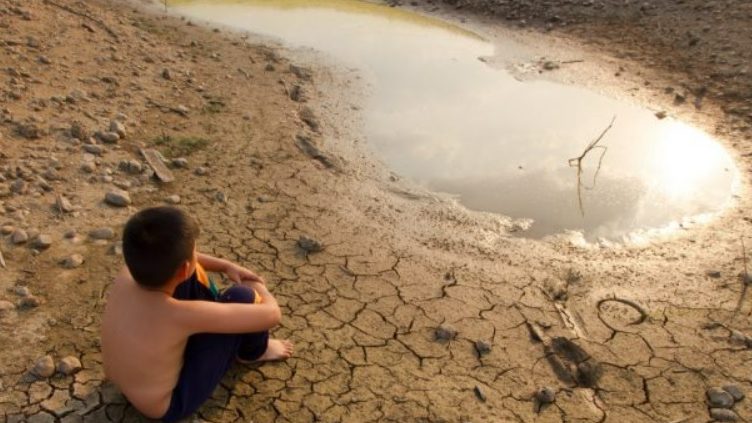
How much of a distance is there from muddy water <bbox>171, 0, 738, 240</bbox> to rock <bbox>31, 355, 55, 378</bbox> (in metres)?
2.83

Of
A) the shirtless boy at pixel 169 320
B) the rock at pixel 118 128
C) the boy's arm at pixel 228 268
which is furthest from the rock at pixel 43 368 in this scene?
the rock at pixel 118 128

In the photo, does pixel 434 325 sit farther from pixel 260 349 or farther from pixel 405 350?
pixel 260 349

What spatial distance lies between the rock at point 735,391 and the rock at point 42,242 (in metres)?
3.41

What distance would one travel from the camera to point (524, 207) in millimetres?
4605

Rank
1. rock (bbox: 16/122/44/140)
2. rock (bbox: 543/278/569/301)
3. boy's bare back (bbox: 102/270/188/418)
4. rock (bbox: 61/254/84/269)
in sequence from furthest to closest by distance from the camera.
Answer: rock (bbox: 16/122/44/140), rock (bbox: 543/278/569/301), rock (bbox: 61/254/84/269), boy's bare back (bbox: 102/270/188/418)

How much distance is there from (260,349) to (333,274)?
2.90ft

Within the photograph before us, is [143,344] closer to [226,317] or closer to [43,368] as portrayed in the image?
[226,317]

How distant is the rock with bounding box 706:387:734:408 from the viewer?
287cm

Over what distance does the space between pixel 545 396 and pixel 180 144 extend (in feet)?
10.7

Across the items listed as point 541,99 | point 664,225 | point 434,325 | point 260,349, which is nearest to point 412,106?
point 541,99

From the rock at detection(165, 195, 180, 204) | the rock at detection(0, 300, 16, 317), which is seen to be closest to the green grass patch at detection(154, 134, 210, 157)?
the rock at detection(165, 195, 180, 204)

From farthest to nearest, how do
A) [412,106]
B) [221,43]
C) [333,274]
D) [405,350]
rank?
1. [221,43]
2. [412,106]
3. [333,274]
4. [405,350]

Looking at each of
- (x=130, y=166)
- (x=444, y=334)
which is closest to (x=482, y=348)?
(x=444, y=334)

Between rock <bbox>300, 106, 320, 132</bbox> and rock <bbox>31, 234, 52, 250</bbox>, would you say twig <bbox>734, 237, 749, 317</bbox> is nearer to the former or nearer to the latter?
rock <bbox>300, 106, 320, 132</bbox>
